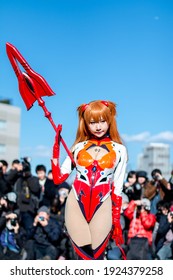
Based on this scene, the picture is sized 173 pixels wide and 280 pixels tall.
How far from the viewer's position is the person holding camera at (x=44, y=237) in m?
8.38

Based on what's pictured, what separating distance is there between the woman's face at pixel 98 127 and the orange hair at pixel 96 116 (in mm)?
24

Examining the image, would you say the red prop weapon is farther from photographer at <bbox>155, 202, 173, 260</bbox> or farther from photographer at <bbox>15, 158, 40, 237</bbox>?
photographer at <bbox>15, 158, 40, 237</bbox>

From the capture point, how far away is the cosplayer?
4.21 metres

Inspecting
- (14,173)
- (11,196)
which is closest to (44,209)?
(11,196)

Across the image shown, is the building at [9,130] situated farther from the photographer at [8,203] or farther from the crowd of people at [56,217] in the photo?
the photographer at [8,203]

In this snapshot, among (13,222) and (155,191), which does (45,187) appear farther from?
(155,191)

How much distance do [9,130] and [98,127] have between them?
47947mm

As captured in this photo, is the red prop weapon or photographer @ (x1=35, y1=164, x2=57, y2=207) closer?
the red prop weapon

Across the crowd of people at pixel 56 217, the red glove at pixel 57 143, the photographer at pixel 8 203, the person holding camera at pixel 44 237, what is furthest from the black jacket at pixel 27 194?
the red glove at pixel 57 143

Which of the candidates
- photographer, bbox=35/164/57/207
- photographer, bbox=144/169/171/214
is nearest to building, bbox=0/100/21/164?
photographer, bbox=35/164/57/207

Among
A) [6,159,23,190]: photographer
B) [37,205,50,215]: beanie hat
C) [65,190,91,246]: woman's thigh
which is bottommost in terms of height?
[65,190,91,246]: woman's thigh
